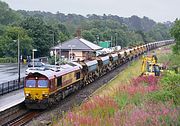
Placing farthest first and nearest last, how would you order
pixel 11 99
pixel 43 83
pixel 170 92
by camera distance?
pixel 11 99
pixel 43 83
pixel 170 92

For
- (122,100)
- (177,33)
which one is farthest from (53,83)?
(177,33)

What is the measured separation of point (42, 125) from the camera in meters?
24.0

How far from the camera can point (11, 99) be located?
35.0 m

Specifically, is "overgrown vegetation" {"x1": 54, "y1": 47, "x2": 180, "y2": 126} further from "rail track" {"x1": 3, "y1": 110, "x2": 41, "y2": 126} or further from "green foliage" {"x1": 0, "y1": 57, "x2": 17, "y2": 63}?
→ "green foliage" {"x1": 0, "y1": 57, "x2": 17, "y2": 63}

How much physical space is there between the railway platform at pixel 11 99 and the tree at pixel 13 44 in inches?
→ 1626

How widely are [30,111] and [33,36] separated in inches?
2354

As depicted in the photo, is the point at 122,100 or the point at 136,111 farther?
the point at 122,100

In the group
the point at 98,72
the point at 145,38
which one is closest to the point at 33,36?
the point at 98,72

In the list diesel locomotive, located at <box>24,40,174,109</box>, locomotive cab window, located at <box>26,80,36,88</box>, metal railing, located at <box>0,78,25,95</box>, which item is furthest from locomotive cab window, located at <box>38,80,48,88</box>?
metal railing, located at <box>0,78,25,95</box>

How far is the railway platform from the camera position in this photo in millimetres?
31611

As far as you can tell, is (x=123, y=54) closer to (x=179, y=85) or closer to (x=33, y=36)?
(x=33, y=36)

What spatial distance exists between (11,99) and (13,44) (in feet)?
158

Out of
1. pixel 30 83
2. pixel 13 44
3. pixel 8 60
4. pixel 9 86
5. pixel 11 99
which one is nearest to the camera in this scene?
pixel 30 83

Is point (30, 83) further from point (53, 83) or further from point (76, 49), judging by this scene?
point (76, 49)
